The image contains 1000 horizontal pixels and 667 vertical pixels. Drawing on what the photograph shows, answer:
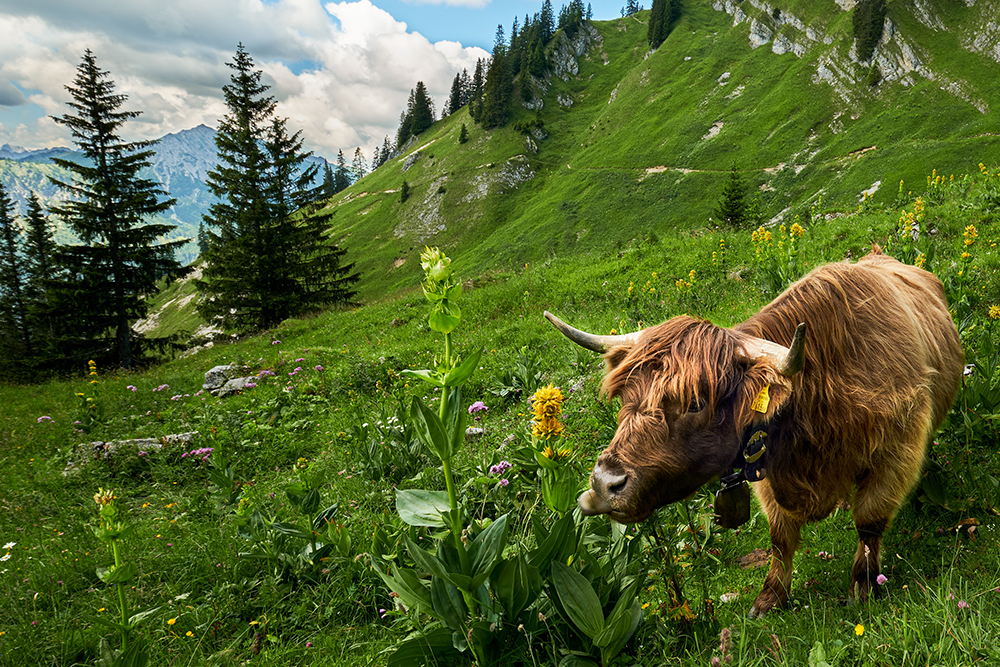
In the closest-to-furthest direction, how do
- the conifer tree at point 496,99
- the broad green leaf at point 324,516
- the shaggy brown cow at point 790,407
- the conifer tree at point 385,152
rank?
the shaggy brown cow at point 790,407
the broad green leaf at point 324,516
the conifer tree at point 496,99
the conifer tree at point 385,152

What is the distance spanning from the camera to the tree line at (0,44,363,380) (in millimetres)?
23859

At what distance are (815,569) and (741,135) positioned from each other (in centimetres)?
7728

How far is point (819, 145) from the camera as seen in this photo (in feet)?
192

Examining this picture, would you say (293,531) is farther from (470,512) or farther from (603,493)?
(603,493)

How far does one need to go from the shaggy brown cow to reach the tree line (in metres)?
26.2

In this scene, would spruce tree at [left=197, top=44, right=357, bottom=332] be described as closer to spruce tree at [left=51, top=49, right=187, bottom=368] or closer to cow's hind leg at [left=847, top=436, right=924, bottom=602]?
spruce tree at [left=51, top=49, right=187, bottom=368]

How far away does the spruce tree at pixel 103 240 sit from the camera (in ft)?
77.6

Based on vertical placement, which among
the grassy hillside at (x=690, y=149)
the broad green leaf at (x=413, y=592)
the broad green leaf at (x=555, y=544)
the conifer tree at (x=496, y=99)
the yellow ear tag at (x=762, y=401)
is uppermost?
the conifer tree at (x=496, y=99)

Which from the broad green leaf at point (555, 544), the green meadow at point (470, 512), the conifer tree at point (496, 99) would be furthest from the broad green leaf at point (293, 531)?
the conifer tree at point (496, 99)

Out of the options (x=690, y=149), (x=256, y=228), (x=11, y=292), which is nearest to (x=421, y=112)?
(x=690, y=149)

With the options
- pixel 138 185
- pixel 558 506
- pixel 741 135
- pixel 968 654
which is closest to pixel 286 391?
pixel 558 506

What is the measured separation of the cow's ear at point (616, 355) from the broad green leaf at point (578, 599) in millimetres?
1335

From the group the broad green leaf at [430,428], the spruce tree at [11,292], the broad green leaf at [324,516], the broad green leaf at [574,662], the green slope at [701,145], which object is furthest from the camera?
the green slope at [701,145]

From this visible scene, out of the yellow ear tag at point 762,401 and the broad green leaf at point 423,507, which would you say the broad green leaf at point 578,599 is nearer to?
the broad green leaf at point 423,507
